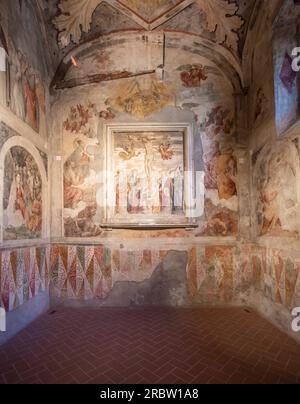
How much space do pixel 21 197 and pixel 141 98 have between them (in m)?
3.85

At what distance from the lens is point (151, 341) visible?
379cm

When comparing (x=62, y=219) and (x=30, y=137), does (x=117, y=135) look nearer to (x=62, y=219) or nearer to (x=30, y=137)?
(x=30, y=137)

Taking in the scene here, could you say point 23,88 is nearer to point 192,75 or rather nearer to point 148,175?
point 148,175

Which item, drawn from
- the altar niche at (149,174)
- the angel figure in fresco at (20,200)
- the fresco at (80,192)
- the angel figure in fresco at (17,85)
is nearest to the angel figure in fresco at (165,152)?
the altar niche at (149,174)

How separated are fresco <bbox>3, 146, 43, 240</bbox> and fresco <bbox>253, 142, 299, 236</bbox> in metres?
5.17

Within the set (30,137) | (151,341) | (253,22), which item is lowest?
(151,341)

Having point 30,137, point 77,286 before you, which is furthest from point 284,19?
point 77,286

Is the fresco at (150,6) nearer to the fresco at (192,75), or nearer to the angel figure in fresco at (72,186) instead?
the fresco at (192,75)

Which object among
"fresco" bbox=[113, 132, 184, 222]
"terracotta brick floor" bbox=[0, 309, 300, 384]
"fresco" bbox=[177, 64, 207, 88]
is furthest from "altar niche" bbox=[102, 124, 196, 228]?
"terracotta brick floor" bbox=[0, 309, 300, 384]

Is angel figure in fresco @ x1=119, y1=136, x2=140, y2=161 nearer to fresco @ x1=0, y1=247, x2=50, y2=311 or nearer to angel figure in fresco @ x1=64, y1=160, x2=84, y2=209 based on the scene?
angel figure in fresco @ x1=64, y1=160, x2=84, y2=209

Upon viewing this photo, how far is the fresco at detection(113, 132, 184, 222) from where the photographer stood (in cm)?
573

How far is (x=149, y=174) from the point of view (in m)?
5.79

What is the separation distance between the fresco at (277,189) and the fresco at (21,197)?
5167 millimetres

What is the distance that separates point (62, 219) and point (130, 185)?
6.44 feet
